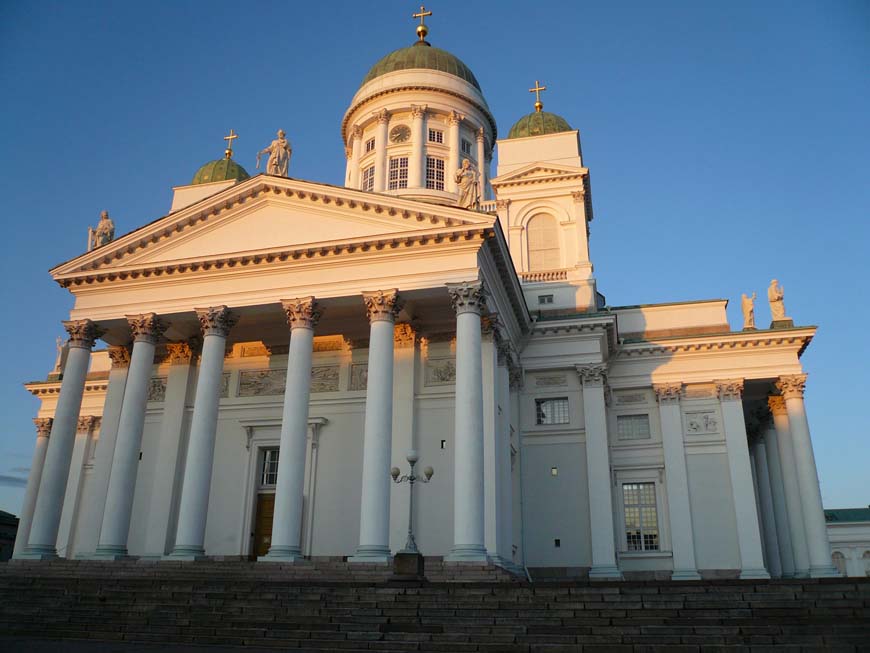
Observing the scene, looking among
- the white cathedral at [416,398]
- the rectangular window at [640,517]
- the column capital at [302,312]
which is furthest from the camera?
the rectangular window at [640,517]

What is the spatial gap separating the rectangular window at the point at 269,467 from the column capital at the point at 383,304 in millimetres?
7369

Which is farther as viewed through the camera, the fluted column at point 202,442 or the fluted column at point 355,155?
the fluted column at point 355,155

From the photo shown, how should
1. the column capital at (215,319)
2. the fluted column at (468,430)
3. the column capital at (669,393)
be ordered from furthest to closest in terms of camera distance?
the column capital at (669,393)
the column capital at (215,319)
the fluted column at (468,430)

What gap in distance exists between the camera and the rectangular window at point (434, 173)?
118 ft

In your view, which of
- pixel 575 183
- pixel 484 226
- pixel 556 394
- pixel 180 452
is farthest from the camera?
pixel 575 183

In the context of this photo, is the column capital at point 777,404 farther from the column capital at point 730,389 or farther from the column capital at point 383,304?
the column capital at point 383,304

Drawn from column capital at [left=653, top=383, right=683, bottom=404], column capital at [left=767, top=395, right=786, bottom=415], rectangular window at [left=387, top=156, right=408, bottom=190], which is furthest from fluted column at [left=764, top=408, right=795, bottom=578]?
rectangular window at [left=387, top=156, right=408, bottom=190]

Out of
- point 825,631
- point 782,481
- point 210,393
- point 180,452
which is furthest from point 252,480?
point 782,481

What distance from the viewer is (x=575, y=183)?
1244 inches

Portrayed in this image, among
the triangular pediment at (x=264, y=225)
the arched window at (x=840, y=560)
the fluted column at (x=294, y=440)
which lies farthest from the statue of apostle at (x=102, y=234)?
the arched window at (x=840, y=560)

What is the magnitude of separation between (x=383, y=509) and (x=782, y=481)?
61.9 ft

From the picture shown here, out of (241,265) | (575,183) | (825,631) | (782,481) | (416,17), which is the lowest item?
(825,631)

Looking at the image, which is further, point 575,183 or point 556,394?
point 575,183

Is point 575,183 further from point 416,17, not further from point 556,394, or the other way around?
point 416,17
